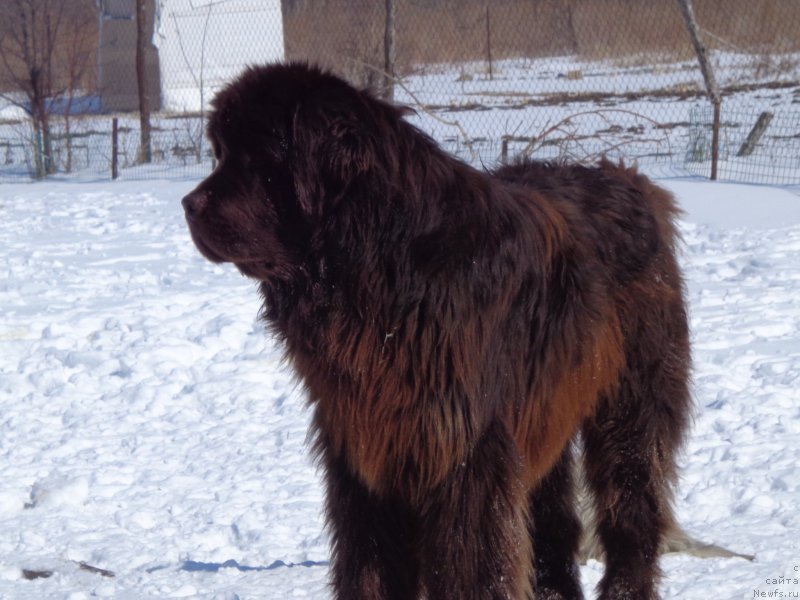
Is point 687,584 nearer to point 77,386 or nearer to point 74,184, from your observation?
point 77,386

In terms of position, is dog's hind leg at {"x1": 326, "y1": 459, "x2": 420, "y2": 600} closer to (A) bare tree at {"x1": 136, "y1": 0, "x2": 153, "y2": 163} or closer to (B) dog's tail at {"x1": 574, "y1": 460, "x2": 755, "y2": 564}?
(B) dog's tail at {"x1": 574, "y1": 460, "x2": 755, "y2": 564}

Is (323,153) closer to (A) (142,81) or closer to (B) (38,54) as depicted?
(A) (142,81)

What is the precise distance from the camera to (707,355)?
20.4 ft

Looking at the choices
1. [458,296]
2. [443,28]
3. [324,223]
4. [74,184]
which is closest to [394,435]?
[458,296]

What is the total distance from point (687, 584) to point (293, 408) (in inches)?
102

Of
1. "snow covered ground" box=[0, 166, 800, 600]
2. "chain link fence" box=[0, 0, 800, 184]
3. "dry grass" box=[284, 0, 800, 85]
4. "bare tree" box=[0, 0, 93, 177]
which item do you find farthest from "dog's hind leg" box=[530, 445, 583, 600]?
"bare tree" box=[0, 0, 93, 177]

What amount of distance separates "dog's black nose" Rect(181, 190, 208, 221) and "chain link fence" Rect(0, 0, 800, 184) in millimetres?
11528

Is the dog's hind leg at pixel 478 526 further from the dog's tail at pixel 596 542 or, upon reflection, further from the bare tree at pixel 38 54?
the bare tree at pixel 38 54

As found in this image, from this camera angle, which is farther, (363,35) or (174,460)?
(363,35)

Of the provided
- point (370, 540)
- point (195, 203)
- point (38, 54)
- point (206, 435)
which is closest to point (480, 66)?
point (38, 54)

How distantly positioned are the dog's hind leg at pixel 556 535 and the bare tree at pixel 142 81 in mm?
13176

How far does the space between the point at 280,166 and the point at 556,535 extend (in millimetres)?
1712

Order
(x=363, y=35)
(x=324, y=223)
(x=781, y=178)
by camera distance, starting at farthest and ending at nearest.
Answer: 1. (x=363, y=35)
2. (x=781, y=178)
3. (x=324, y=223)

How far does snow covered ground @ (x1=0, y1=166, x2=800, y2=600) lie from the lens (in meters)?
3.87
